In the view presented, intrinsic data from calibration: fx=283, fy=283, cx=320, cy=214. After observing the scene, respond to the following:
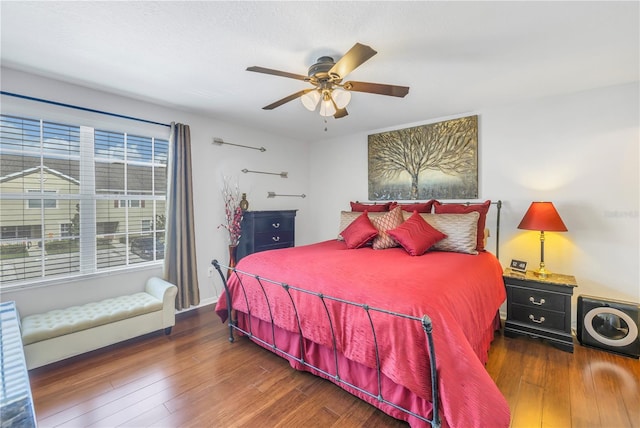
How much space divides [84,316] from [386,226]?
2.92 meters

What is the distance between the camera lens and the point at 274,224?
409cm

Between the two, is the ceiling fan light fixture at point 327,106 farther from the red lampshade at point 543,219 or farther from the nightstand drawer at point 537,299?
the nightstand drawer at point 537,299

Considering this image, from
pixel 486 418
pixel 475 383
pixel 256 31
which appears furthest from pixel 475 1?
pixel 486 418

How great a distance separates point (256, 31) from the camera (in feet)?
5.99

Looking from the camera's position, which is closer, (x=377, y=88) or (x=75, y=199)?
(x=377, y=88)

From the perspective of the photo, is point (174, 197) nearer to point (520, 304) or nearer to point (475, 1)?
point (475, 1)

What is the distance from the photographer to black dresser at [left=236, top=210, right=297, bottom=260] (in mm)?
3822

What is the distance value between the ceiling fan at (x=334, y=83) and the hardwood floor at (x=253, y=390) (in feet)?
6.98

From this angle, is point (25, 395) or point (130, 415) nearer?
point (25, 395)

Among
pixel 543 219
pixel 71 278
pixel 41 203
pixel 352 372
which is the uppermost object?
pixel 41 203

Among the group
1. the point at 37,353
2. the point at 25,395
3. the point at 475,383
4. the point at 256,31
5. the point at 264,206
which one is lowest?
the point at 37,353

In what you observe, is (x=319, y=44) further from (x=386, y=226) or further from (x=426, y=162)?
(x=426, y=162)

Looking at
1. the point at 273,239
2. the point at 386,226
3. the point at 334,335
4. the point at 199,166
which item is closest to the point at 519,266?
the point at 386,226

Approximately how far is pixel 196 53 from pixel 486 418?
2847 mm
